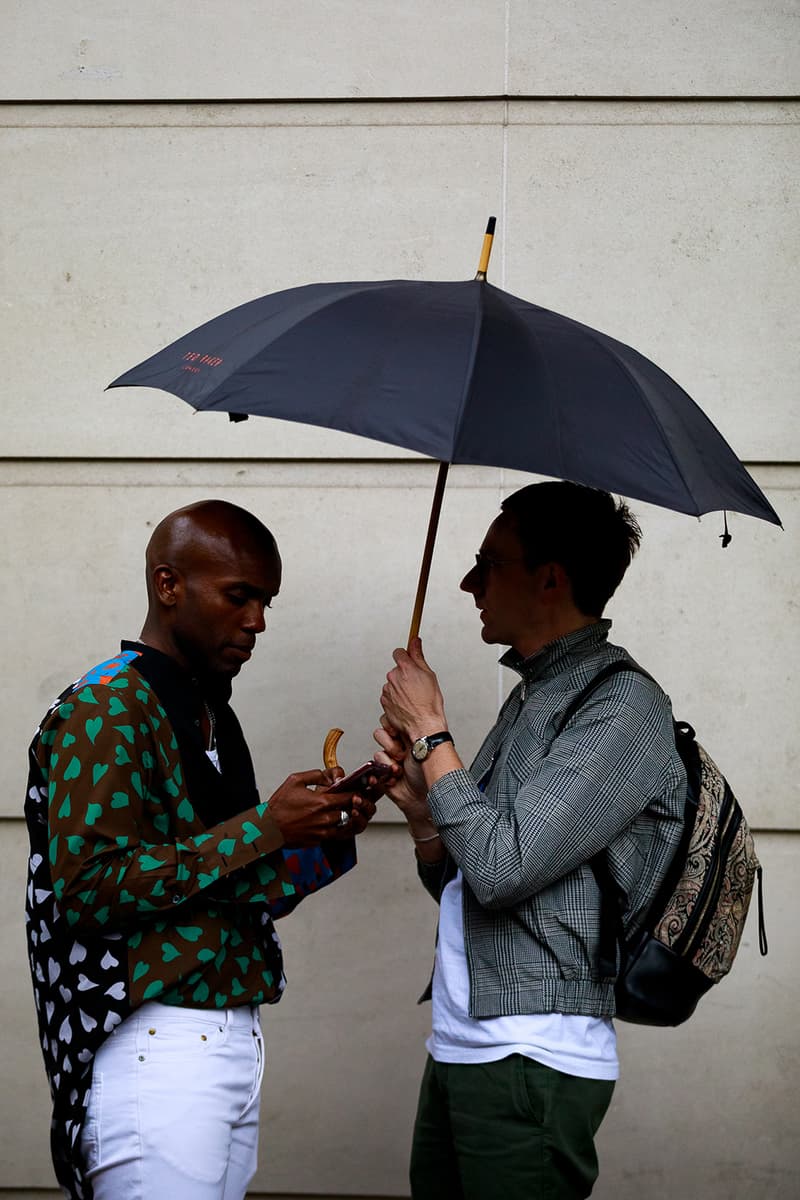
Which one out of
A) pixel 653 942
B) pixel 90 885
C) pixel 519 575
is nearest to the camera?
pixel 90 885

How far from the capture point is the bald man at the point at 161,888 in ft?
7.16

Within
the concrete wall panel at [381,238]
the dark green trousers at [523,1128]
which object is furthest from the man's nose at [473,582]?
the concrete wall panel at [381,238]

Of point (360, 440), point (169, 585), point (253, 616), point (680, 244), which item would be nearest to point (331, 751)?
point (253, 616)

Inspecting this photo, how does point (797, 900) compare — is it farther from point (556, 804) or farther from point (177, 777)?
point (177, 777)

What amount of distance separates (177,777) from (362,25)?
2742 mm

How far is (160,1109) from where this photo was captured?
2.24 metres

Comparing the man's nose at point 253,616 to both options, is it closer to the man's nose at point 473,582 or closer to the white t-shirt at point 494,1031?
the man's nose at point 473,582

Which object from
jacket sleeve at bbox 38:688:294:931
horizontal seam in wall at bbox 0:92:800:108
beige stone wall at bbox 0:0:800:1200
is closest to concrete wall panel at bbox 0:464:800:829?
beige stone wall at bbox 0:0:800:1200

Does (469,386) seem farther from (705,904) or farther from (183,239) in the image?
(183,239)

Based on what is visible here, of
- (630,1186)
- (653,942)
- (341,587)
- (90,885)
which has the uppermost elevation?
(341,587)

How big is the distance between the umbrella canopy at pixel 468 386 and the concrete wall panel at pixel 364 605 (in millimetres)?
1471

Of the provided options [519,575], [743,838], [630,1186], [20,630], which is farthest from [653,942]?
[20,630]

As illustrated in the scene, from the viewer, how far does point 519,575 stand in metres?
2.66

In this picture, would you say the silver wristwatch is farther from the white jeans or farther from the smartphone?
the white jeans
